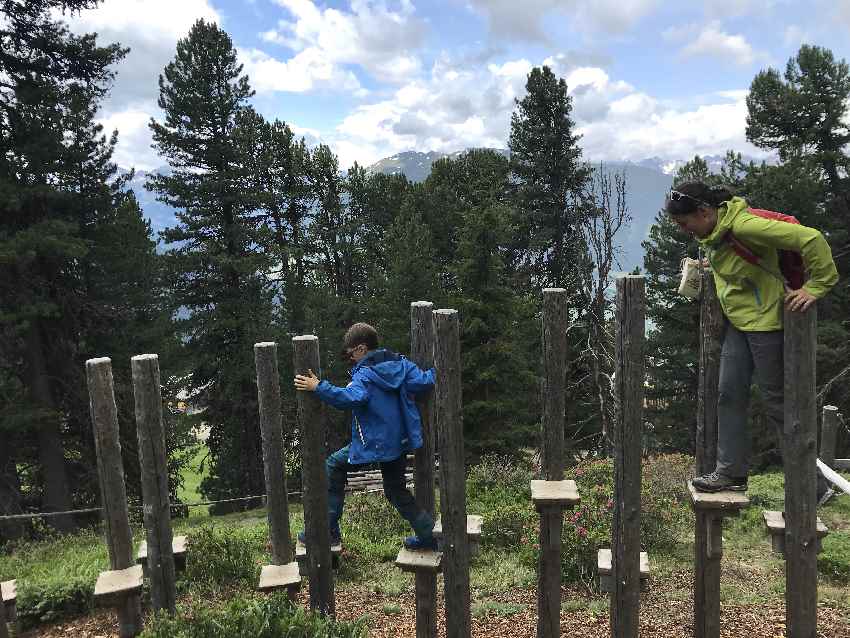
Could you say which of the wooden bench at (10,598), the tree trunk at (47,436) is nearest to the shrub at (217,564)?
the wooden bench at (10,598)

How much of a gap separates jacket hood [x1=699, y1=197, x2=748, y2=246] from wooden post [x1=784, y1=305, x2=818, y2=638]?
58cm

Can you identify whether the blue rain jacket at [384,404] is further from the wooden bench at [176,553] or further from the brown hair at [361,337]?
the wooden bench at [176,553]

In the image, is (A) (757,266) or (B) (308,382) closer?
(A) (757,266)

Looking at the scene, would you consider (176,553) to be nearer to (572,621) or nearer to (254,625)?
(254,625)

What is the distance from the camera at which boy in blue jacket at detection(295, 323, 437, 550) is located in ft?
12.7

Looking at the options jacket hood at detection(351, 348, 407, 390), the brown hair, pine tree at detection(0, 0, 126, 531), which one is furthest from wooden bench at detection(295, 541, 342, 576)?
pine tree at detection(0, 0, 126, 531)

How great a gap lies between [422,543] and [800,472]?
91.9 inches

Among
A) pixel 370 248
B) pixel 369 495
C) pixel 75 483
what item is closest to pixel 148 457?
pixel 369 495

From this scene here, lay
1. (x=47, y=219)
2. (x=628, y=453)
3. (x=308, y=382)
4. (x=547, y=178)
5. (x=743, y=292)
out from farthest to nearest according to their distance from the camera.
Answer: (x=547, y=178) < (x=47, y=219) < (x=308, y=382) < (x=743, y=292) < (x=628, y=453)

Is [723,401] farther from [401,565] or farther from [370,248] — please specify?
[370,248]

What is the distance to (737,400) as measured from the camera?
378 centimetres

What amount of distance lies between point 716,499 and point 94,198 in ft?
58.7

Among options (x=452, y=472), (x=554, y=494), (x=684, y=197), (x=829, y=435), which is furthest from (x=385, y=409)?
(x=829, y=435)

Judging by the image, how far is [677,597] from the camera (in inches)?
253
